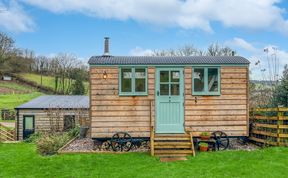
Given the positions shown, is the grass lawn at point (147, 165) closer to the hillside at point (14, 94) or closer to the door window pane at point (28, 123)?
the door window pane at point (28, 123)

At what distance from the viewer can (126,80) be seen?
9.95 metres

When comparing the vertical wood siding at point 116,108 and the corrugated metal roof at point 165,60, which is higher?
the corrugated metal roof at point 165,60

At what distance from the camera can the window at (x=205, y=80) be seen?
9969 millimetres

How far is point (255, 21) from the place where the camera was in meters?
14.9

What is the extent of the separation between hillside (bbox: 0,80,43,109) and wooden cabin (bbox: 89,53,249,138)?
27.8 metres

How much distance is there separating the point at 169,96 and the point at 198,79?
3.54ft

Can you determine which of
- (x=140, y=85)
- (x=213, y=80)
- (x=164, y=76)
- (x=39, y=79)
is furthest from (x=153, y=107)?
(x=39, y=79)

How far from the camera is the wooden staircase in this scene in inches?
342

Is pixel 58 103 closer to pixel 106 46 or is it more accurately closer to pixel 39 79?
pixel 106 46

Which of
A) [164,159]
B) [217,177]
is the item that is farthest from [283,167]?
[164,159]

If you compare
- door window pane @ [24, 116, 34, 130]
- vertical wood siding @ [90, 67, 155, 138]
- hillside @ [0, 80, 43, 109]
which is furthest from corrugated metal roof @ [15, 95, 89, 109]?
hillside @ [0, 80, 43, 109]

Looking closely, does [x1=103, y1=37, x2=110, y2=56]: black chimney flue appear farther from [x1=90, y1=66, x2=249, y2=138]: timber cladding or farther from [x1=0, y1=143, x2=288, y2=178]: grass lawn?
[x1=0, y1=143, x2=288, y2=178]: grass lawn

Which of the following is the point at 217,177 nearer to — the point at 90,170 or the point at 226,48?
the point at 90,170

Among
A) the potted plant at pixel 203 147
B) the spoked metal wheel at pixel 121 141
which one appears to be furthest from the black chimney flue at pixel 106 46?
the potted plant at pixel 203 147
